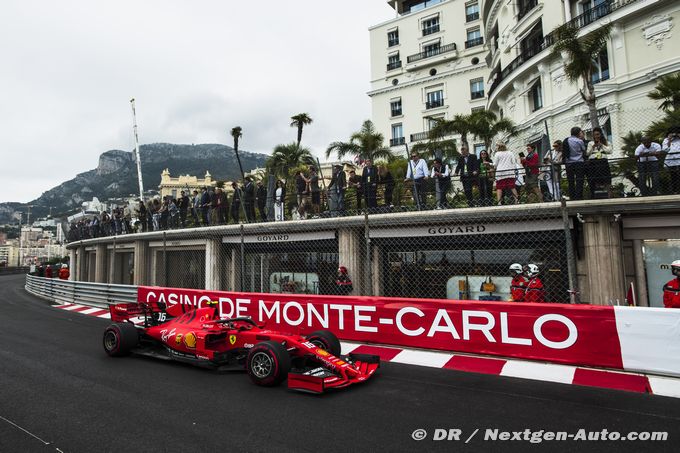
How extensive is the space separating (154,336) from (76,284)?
10.5m

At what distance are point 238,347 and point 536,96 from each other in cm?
2622

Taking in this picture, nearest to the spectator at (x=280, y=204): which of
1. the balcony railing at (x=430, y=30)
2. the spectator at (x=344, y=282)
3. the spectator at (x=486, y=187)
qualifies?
the spectator at (x=344, y=282)

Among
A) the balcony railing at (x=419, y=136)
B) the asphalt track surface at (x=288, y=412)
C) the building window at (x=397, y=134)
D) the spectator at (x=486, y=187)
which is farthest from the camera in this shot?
the building window at (x=397, y=134)

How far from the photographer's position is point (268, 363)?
18.0 feet

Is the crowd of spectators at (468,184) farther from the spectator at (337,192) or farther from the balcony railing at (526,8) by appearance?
the balcony railing at (526,8)

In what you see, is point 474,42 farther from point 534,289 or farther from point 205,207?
point 534,289

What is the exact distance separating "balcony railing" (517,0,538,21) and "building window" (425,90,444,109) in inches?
538

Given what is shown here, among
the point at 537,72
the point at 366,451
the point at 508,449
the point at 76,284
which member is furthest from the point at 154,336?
the point at 537,72

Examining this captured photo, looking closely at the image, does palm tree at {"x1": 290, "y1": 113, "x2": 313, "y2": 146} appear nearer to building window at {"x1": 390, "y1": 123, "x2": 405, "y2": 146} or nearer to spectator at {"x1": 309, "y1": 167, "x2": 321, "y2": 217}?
building window at {"x1": 390, "y1": 123, "x2": 405, "y2": 146}

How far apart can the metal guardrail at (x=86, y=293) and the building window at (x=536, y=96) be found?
79.4 ft

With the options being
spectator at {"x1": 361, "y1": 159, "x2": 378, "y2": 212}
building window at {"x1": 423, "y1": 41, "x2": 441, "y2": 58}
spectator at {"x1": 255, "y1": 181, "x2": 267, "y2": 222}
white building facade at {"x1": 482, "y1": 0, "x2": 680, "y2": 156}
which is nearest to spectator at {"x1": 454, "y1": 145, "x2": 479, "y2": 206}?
spectator at {"x1": 361, "y1": 159, "x2": 378, "y2": 212}

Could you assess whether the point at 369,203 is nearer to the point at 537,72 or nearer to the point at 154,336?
the point at 154,336

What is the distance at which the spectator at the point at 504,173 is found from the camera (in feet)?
27.9

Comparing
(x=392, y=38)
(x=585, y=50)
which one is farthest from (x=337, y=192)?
(x=392, y=38)
